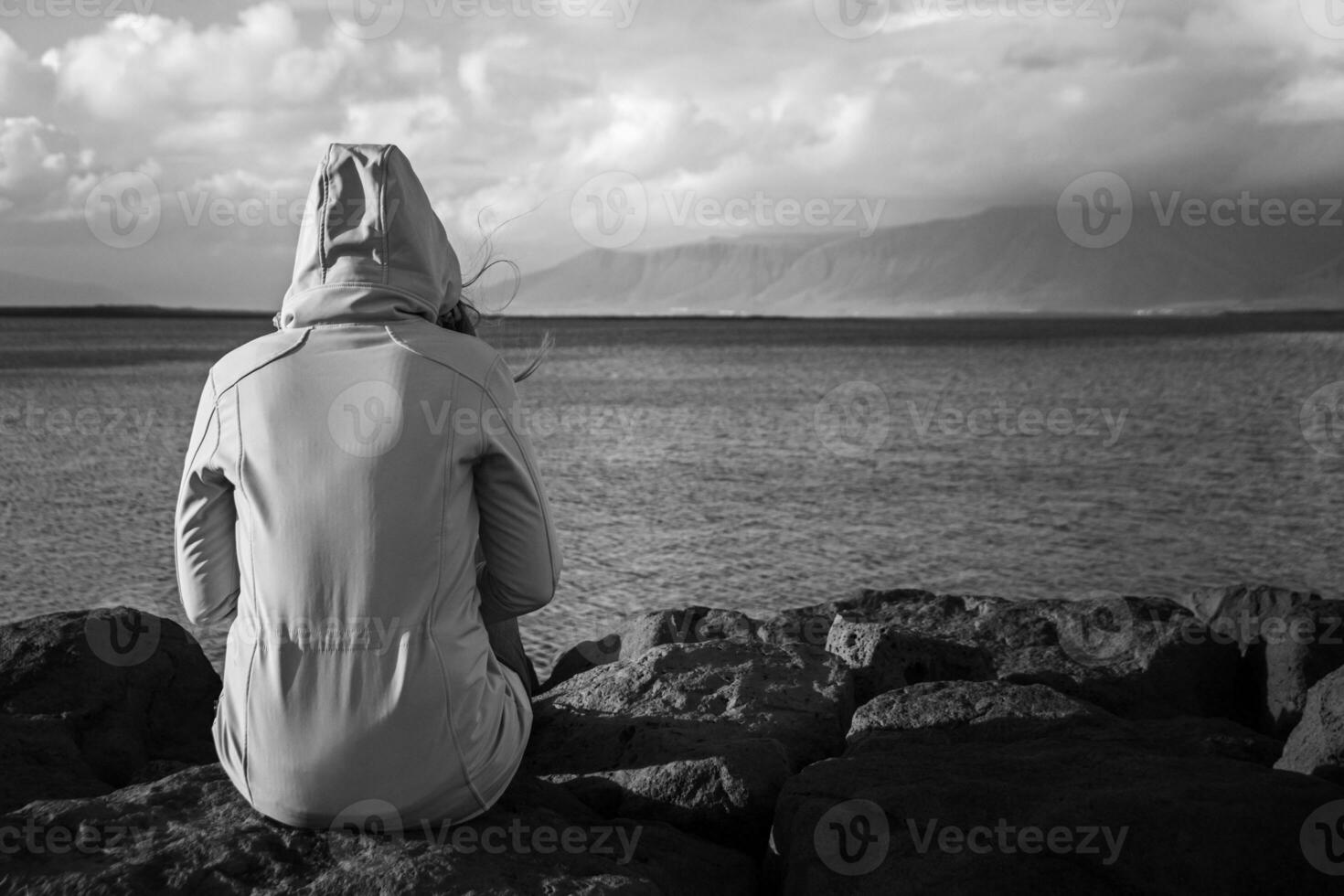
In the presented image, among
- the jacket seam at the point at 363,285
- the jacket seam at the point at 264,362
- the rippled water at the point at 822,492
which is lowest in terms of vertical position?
the rippled water at the point at 822,492

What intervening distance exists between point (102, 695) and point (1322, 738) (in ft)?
18.2

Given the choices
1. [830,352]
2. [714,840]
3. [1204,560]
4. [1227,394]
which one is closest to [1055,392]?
[1227,394]

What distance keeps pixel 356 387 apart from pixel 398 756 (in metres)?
1.09

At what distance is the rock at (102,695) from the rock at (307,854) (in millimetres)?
1155

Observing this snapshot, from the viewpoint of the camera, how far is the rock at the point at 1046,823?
3496mm

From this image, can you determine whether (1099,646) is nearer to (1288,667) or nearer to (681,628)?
(1288,667)

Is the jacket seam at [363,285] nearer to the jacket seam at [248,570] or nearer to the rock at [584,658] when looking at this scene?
the jacket seam at [248,570]

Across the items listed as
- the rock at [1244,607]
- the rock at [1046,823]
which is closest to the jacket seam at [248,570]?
the rock at [1046,823]

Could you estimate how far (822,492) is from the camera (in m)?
21.5

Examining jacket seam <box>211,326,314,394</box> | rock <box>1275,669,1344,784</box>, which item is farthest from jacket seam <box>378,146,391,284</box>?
rock <box>1275,669,1344,784</box>

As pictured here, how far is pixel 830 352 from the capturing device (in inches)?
3457

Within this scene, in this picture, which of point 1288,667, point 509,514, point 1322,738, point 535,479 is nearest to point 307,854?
point 509,514

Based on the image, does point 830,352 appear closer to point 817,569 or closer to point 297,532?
point 817,569

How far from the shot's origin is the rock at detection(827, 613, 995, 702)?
20.1ft
